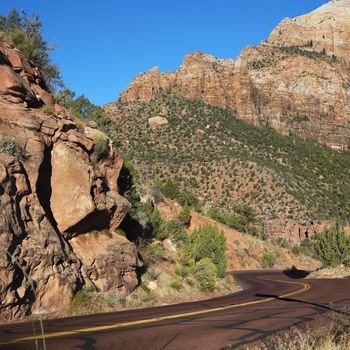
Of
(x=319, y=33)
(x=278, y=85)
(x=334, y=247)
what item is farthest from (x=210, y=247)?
(x=319, y=33)

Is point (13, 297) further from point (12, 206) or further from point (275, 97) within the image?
point (275, 97)

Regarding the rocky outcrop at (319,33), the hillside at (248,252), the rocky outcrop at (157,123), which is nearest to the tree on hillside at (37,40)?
the hillside at (248,252)

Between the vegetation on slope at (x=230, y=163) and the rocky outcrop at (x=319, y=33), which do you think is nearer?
the vegetation on slope at (x=230, y=163)

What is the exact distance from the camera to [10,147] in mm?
12711

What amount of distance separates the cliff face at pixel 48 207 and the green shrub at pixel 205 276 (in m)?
5.14

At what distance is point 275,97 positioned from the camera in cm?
12125

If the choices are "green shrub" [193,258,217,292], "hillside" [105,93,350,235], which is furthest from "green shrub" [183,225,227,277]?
"hillside" [105,93,350,235]

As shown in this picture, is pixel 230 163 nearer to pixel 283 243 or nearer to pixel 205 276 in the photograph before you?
pixel 283 243

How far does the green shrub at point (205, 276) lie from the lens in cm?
2021

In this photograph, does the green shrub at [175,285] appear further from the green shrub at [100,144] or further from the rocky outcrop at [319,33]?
the rocky outcrop at [319,33]

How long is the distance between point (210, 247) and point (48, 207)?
15.5 m

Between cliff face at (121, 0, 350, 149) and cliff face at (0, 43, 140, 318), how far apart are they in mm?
82317

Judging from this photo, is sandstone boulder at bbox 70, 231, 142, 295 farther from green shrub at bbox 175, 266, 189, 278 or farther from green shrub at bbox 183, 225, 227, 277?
green shrub at bbox 183, 225, 227, 277

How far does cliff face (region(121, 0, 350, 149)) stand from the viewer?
106875mm
